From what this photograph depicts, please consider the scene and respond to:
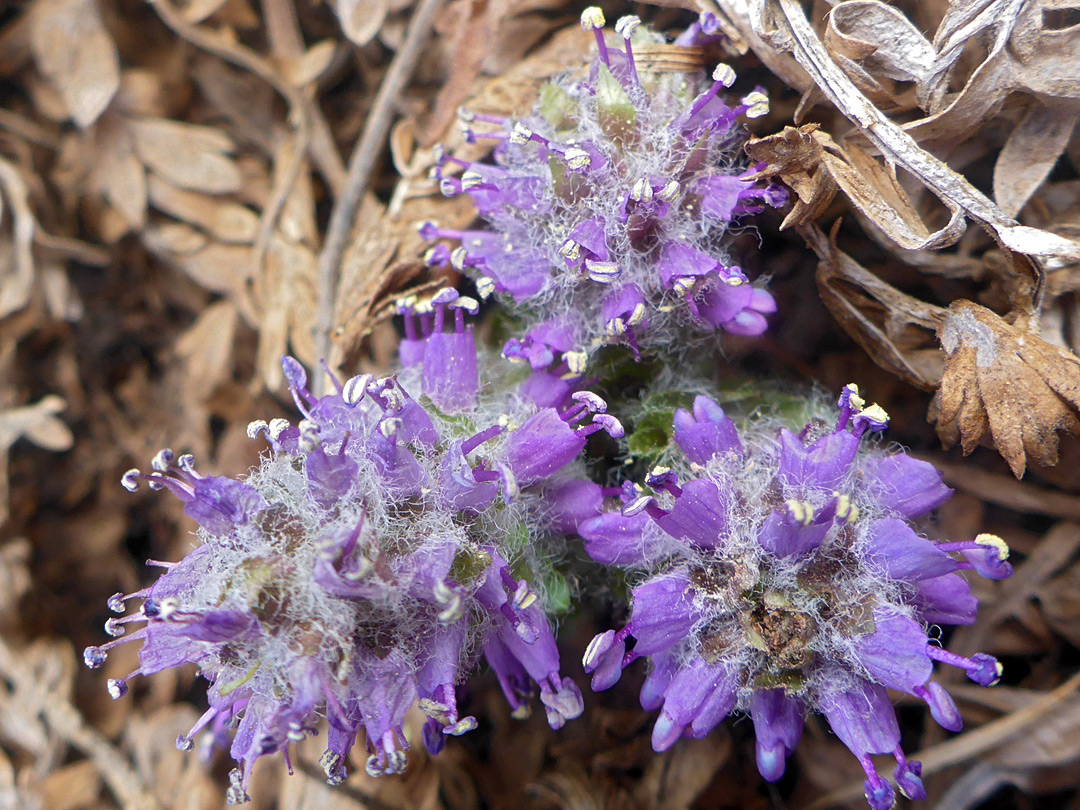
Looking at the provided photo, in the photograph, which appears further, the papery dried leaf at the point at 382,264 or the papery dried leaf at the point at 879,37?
the papery dried leaf at the point at 382,264

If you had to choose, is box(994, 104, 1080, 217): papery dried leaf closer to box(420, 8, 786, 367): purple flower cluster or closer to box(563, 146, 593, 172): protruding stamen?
box(420, 8, 786, 367): purple flower cluster

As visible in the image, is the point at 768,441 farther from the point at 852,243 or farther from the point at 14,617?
the point at 14,617

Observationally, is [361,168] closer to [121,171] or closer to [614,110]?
[121,171]

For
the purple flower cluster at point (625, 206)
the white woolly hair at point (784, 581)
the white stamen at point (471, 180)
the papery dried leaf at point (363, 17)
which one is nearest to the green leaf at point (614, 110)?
the purple flower cluster at point (625, 206)

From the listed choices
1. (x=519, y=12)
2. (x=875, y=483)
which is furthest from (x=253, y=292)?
(x=875, y=483)

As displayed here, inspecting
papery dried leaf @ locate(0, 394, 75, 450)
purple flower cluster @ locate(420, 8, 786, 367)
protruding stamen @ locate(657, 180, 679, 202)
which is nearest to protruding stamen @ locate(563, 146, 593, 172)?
purple flower cluster @ locate(420, 8, 786, 367)

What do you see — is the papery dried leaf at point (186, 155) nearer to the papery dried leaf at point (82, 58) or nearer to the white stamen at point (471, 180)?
the papery dried leaf at point (82, 58)

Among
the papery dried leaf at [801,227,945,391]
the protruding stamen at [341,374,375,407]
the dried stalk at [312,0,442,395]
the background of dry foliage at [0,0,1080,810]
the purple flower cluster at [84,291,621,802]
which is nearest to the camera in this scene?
the purple flower cluster at [84,291,621,802]
